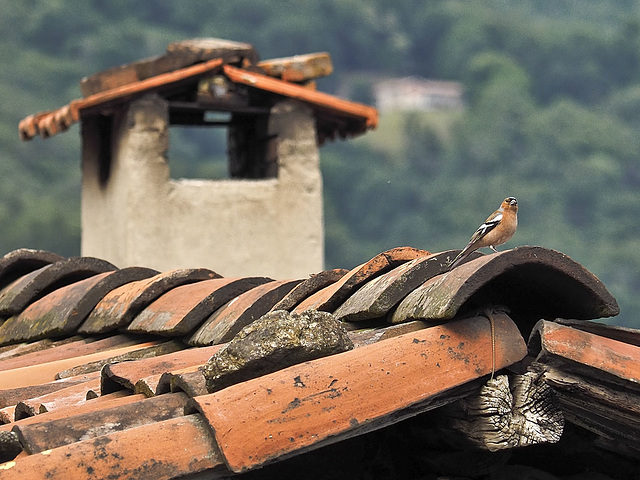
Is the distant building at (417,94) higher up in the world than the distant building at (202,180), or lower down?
higher up

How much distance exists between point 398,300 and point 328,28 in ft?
236

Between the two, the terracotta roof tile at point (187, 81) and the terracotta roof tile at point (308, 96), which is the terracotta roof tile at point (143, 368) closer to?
the terracotta roof tile at point (187, 81)

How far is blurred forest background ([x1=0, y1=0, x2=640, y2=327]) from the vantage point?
52.4 metres

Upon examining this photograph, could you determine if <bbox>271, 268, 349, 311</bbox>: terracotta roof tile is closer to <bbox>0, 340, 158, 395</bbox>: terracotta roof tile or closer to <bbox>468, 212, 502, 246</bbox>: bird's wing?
<bbox>468, 212, 502, 246</bbox>: bird's wing

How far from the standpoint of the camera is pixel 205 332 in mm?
3703

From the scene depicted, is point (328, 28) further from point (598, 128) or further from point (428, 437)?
point (428, 437)

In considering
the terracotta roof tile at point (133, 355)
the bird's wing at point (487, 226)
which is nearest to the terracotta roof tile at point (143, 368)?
the terracotta roof tile at point (133, 355)

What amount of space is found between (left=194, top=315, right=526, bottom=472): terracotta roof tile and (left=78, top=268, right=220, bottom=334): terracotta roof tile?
1.87 meters

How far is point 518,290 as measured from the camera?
2.81 metres

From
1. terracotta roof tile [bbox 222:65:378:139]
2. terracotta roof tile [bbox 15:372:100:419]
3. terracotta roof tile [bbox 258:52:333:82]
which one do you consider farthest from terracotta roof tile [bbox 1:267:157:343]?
terracotta roof tile [bbox 258:52:333:82]

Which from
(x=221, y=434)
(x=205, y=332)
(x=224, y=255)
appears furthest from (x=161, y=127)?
(x=221, y=434)

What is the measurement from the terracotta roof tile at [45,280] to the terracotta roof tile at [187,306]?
3.32 ft

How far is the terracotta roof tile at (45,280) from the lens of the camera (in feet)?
16.6

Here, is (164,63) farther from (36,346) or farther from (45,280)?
(36,346)
